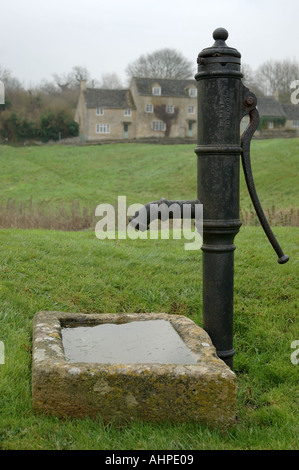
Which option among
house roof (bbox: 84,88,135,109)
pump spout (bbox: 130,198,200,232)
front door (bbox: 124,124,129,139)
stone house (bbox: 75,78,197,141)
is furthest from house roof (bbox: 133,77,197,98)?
pump spout (bbox: 130,198,200,232)

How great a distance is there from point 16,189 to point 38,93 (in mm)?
25891

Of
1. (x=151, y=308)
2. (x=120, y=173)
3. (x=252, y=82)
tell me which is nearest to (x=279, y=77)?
(x=252, y=82)

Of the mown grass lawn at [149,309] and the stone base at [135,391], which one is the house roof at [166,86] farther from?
the stone base at [135,391]

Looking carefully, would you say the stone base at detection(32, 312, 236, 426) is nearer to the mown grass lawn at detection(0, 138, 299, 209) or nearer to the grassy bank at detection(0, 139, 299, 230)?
the grassy bank at detection(0, 139, 299, 230)

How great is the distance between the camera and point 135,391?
2.38 metres

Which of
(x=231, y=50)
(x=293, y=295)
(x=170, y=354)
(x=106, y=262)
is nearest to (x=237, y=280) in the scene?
(x=293, y=295)

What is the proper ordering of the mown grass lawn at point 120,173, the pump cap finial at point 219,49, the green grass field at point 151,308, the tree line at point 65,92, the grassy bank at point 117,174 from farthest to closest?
the tree line at point 65,92 → the mown grass lawn at point 120,173 → the grassy bank at point 117,174 → the pump cap finial at point 219,49 → the green grass field at point 151,308

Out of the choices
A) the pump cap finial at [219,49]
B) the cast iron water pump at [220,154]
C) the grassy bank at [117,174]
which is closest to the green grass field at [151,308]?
the cast iron water pump at [220,154]

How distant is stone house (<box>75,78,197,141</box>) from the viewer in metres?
46.5

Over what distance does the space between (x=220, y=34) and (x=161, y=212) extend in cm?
102

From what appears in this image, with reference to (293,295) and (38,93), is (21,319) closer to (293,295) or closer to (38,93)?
(293,295)

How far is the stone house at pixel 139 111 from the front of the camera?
4647cm

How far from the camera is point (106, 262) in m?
4.93

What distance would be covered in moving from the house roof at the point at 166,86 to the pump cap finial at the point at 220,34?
45199 mm
